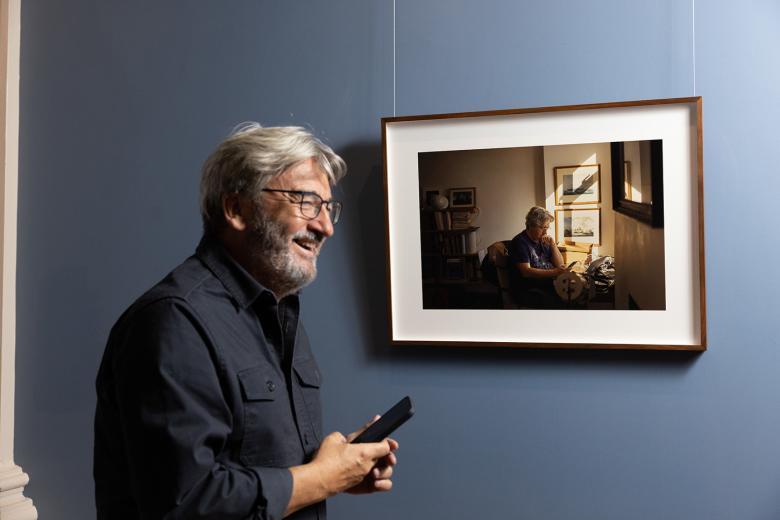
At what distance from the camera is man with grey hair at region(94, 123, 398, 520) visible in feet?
3.98

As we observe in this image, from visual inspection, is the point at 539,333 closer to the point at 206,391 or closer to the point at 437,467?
the point at 437,467

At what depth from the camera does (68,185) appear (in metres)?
2.72

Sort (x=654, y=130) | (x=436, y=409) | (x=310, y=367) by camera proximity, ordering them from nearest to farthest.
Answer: (x=310, y=367) < (x=654, y=130) < (x=436, y=409)

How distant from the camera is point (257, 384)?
1363 mm

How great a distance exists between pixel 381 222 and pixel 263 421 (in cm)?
117

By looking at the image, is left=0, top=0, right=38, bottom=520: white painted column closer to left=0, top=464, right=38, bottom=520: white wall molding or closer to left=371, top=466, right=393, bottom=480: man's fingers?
left=0, top=464, right=38, bottom=520: white wall molding

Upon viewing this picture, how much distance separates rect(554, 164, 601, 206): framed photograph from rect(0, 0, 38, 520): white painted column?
6.22 feet

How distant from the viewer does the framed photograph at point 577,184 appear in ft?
7.32

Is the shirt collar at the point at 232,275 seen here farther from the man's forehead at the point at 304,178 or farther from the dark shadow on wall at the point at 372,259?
the dark shadow on wall at the point at 372,259

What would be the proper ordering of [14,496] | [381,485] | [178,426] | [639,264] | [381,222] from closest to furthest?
[178,426]
[381,485]
[639,264]
[381,222]
[14,496]

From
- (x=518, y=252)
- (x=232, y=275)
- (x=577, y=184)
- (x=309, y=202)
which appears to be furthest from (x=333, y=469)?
(x=577, y=184)

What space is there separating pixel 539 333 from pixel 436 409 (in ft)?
1.30

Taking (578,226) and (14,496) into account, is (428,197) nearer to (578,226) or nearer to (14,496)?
(578,226)

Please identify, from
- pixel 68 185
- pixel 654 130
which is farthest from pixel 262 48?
pixel 654 130
